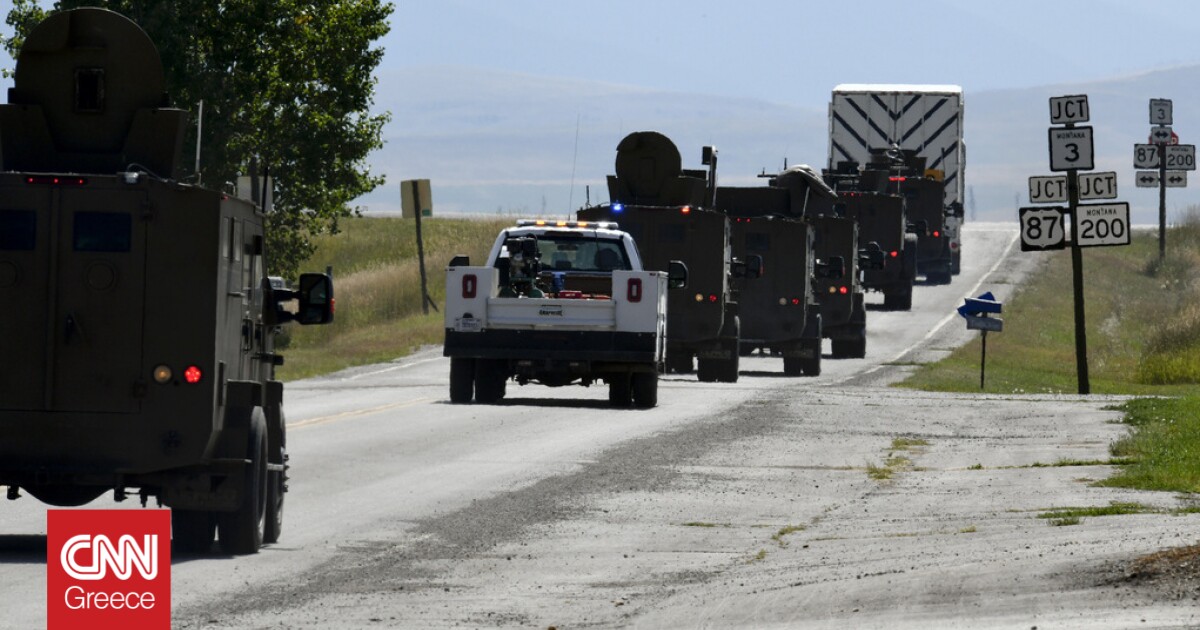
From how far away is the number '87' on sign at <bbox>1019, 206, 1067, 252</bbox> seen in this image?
3014 centimetres

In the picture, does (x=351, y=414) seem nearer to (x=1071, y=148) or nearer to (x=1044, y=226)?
(x=1044, y=226)

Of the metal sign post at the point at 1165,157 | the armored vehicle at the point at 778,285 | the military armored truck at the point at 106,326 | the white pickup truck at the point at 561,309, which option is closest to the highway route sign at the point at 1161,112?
the metal sign post at the point at 1165,157

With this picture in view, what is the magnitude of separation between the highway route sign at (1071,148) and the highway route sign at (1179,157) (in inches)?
1353

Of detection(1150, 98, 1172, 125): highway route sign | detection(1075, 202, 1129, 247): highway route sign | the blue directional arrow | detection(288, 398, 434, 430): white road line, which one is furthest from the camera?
detection(1150, 98, 1172, 125): highway route sign

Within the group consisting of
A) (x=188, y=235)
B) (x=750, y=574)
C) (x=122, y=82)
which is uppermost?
(x=122, y=82)

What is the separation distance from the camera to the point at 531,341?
25.3 metres

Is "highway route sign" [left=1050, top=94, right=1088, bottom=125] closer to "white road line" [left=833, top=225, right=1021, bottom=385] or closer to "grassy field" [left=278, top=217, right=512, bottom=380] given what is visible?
"white road line" [left=833, top=225, right=1021, bottom=385]

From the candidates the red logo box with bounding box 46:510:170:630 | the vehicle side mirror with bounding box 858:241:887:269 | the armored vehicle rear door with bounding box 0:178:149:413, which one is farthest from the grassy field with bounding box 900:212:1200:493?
the red logo box with bounding box 46:510:170:630

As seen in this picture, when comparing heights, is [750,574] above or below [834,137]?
below

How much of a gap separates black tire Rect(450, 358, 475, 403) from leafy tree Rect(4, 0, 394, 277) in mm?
16248

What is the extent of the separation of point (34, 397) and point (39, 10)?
117 feet

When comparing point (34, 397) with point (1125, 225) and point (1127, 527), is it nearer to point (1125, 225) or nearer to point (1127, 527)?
point (1127, 527)

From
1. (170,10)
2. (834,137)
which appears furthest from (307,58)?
(834,137)

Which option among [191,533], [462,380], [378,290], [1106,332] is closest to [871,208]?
[1106,332]
